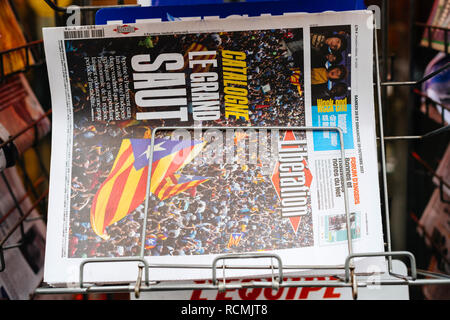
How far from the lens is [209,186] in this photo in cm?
51

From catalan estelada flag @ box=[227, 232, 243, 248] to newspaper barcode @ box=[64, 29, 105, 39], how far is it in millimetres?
323

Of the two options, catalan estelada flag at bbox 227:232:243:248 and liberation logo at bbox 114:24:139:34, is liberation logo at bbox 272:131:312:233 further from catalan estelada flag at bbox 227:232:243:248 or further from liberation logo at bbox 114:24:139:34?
liberation logo at bbox 114:24:139:34

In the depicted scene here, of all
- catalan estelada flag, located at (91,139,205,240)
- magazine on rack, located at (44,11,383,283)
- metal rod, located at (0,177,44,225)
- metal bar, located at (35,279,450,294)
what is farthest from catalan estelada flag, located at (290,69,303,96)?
metal rod, located at (0,177,44,225)

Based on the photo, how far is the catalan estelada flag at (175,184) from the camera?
0.51 m

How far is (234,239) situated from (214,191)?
0.23 feet

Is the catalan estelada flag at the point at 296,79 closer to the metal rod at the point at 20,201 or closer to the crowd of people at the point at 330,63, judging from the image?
the crowd of people at the point at 330,63

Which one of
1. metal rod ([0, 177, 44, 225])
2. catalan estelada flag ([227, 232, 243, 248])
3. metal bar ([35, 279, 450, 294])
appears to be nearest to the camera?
metal bar ([35, 279, 450, 294])

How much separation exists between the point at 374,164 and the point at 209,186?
23 centimetres

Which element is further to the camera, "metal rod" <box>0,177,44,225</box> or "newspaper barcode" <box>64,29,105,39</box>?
"metal rod" <box>0,177,44,225</box>

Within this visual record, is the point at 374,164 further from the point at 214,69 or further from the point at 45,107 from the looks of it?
the point at 45,107

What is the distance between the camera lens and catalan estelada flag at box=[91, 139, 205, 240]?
0.50 meters

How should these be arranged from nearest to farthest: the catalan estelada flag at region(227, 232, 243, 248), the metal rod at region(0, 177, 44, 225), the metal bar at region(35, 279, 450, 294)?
1. the metal bar at region(35, 279, 450, 294)
2. the catalan estelada flag at region(227, 232, 243, 248)
3. the metal rod at region(0, 177, 44, 225)

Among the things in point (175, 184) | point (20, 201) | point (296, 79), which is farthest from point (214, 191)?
point (20, 201)
